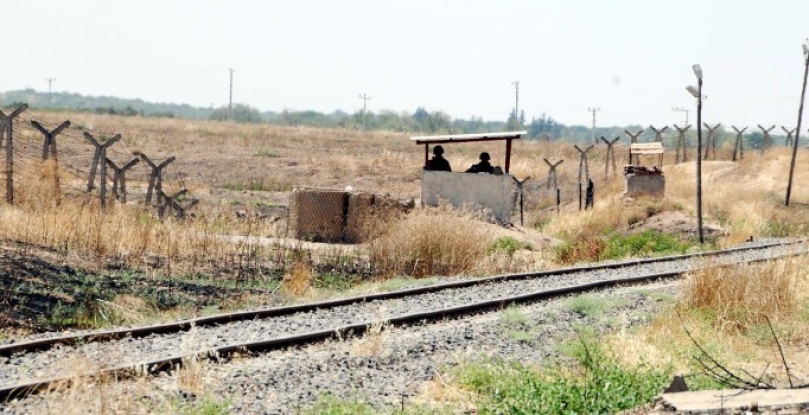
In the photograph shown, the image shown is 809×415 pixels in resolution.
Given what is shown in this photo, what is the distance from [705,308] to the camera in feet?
44.4

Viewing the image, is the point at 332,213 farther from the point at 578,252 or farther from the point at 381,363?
the point at 381,363

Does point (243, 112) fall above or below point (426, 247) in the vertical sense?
above

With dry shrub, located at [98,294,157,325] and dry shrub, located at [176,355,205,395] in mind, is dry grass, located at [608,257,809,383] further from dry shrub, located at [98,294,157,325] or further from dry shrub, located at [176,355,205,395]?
Result: dry shrub, located at [98,294,157,325]

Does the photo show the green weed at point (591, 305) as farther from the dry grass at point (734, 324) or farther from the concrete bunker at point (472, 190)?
the concrete bunker at point (472, 190)

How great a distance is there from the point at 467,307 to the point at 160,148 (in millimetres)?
51397

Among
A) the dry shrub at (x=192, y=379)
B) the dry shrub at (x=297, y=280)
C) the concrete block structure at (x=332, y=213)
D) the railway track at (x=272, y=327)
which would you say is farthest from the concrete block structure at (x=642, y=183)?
the dry shrub at (x=192, y=379)

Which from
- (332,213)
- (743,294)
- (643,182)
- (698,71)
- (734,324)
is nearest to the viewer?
(734,324)

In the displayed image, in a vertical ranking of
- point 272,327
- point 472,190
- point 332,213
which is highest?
point 472,190

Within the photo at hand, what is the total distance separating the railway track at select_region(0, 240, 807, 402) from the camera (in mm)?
9773

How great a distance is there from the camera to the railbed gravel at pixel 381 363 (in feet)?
29.0

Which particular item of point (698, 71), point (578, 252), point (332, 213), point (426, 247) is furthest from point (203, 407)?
point (698, 71)

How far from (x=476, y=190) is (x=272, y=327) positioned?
15417 millimetres

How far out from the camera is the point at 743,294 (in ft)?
44.7

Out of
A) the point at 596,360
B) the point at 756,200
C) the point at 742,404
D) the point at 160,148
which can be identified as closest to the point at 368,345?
the point at 596,360
